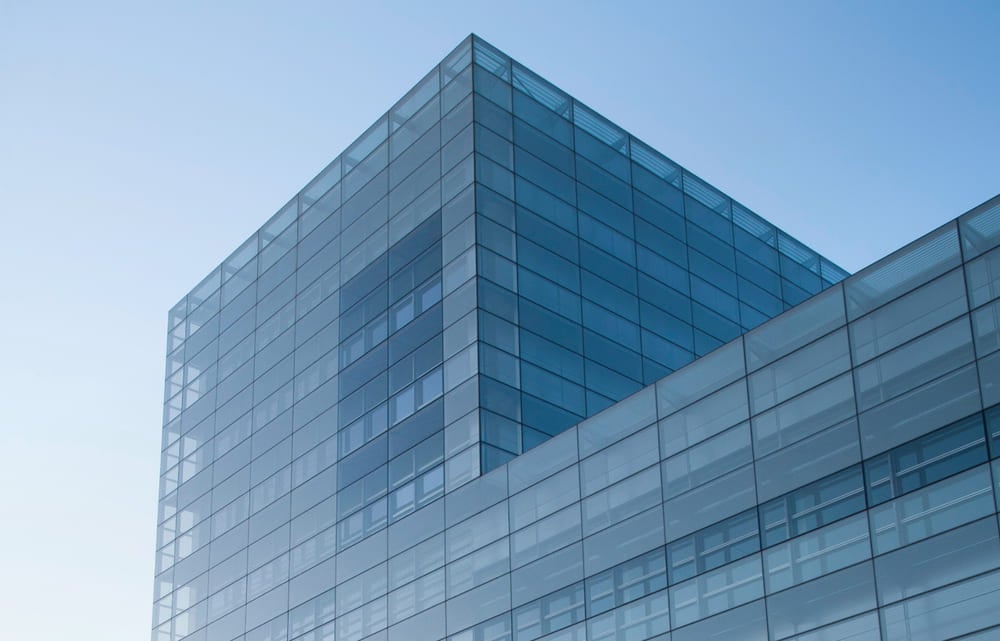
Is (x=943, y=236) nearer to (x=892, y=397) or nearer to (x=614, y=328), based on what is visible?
(x=892, y=397)

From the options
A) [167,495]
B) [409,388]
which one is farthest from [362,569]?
[167,495]

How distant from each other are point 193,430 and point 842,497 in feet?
137

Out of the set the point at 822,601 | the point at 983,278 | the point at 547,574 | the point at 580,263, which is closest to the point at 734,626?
the point at 822,601

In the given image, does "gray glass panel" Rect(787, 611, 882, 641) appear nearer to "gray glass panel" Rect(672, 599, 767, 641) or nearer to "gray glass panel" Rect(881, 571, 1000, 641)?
"gray glass panel" Rect(881, 571, 1000, 641)

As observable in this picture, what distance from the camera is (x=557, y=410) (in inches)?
2037

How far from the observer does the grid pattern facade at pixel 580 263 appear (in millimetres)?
51500

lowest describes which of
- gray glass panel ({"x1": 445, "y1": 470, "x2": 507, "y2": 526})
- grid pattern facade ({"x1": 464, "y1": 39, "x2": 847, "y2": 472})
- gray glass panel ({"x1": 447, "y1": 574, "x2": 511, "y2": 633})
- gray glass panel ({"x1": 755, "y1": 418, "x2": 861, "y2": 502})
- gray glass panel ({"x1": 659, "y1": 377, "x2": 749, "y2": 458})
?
gray glass panel ({"x1": 447, "y1": 574, "x2": 511, "y2": 633})

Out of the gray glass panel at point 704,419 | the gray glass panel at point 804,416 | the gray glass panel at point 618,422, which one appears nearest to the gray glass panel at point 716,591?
the gray glass panel at point 804,416

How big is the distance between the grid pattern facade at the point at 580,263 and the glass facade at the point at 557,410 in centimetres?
13

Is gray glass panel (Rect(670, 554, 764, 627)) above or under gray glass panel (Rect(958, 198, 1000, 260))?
under

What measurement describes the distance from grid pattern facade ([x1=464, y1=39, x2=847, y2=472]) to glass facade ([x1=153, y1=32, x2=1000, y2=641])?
0.43 ft

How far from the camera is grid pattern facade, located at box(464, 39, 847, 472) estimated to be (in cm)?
5150

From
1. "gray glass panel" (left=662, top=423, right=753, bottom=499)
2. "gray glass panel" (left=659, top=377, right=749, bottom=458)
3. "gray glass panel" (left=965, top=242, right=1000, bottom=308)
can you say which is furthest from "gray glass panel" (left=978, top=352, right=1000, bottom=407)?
"gray glass panel" (left=659, top=377, right=749, bottom=458)

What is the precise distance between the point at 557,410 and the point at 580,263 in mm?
7064
